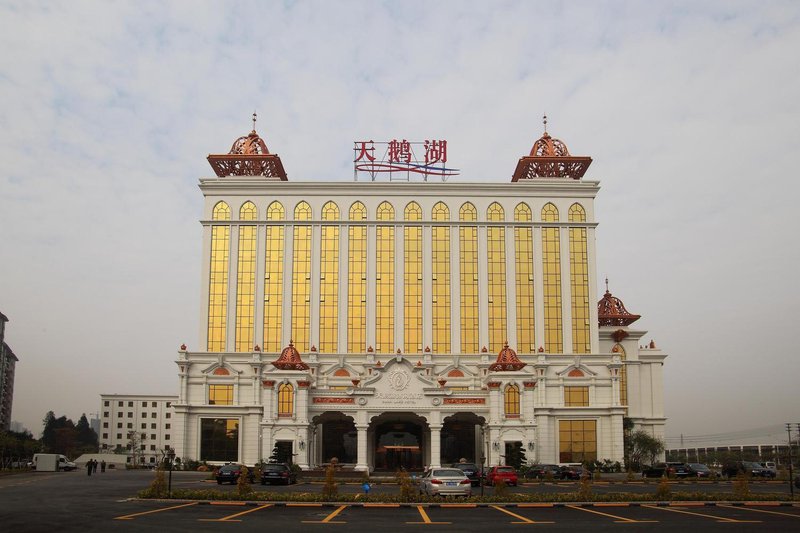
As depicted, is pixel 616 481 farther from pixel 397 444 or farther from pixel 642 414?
pixel 642 414

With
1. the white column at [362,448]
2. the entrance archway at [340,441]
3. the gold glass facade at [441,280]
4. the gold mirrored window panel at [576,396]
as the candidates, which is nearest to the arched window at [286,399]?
the white column at [362,448]

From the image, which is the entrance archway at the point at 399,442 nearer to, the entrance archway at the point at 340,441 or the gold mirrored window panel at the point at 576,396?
the entrance archway at the point at 340,441

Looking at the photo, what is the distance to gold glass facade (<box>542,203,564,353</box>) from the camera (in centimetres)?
8219

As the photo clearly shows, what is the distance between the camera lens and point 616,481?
2178 inches

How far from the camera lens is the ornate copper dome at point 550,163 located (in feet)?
288

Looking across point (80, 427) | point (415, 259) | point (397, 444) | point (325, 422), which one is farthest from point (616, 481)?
point (80, 427)

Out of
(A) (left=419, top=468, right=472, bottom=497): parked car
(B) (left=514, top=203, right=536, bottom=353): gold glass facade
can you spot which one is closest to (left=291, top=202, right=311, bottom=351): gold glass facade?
(B) (left=514, top=203, right=536, bottom=353): gold glass facade

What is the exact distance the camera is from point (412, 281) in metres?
84.4

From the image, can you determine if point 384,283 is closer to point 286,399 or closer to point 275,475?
point 286,399

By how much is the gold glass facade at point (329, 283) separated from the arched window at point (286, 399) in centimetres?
1533

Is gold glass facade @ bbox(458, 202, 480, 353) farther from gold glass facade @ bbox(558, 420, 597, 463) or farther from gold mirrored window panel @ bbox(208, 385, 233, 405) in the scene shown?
gold mirrored window panel @ bbox(208, 385, 233, 405)

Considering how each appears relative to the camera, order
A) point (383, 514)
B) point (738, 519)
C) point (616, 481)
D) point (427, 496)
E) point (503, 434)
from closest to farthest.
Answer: point (738, 519), point (383, 514), point (427, 496), point (616, 481), point (503, 434)

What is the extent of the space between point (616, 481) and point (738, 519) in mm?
31250

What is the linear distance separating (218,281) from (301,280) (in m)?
8.98
